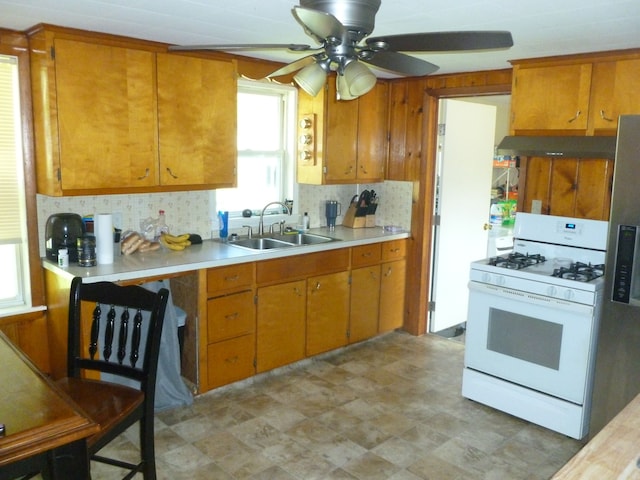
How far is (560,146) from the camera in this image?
3.20m

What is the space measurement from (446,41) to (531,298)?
6.08ft

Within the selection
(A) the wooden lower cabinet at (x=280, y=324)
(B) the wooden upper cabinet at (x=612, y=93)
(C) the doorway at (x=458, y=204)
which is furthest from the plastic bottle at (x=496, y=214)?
(A) the wooden lower cabinet at (x=280, y=324)

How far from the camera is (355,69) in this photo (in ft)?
5.93

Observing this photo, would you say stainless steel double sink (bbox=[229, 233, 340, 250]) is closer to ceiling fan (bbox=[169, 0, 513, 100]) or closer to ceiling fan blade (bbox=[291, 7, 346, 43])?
ceiling fan (bbox=[169, 0, 513, 100])

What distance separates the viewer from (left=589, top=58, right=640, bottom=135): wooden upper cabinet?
A: 3.08 metres

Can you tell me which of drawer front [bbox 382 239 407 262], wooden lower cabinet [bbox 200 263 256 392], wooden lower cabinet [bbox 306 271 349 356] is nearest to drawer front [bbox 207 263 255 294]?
wooden lower cabinet [bbox 200 263 256 392]

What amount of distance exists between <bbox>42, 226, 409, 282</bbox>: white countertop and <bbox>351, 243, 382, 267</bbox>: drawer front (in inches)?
2.2

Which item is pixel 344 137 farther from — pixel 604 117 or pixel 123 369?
pixel 123 369

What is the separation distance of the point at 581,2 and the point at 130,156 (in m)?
2.40

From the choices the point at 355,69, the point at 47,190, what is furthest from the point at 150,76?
the point at 355,69

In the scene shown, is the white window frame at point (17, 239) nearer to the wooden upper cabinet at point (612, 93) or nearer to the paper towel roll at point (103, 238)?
the paper towel roll at point (103, 238)

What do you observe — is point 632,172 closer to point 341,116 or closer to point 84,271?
point 341,116

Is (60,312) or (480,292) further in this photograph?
(480,292)

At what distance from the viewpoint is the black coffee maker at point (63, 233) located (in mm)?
3062
